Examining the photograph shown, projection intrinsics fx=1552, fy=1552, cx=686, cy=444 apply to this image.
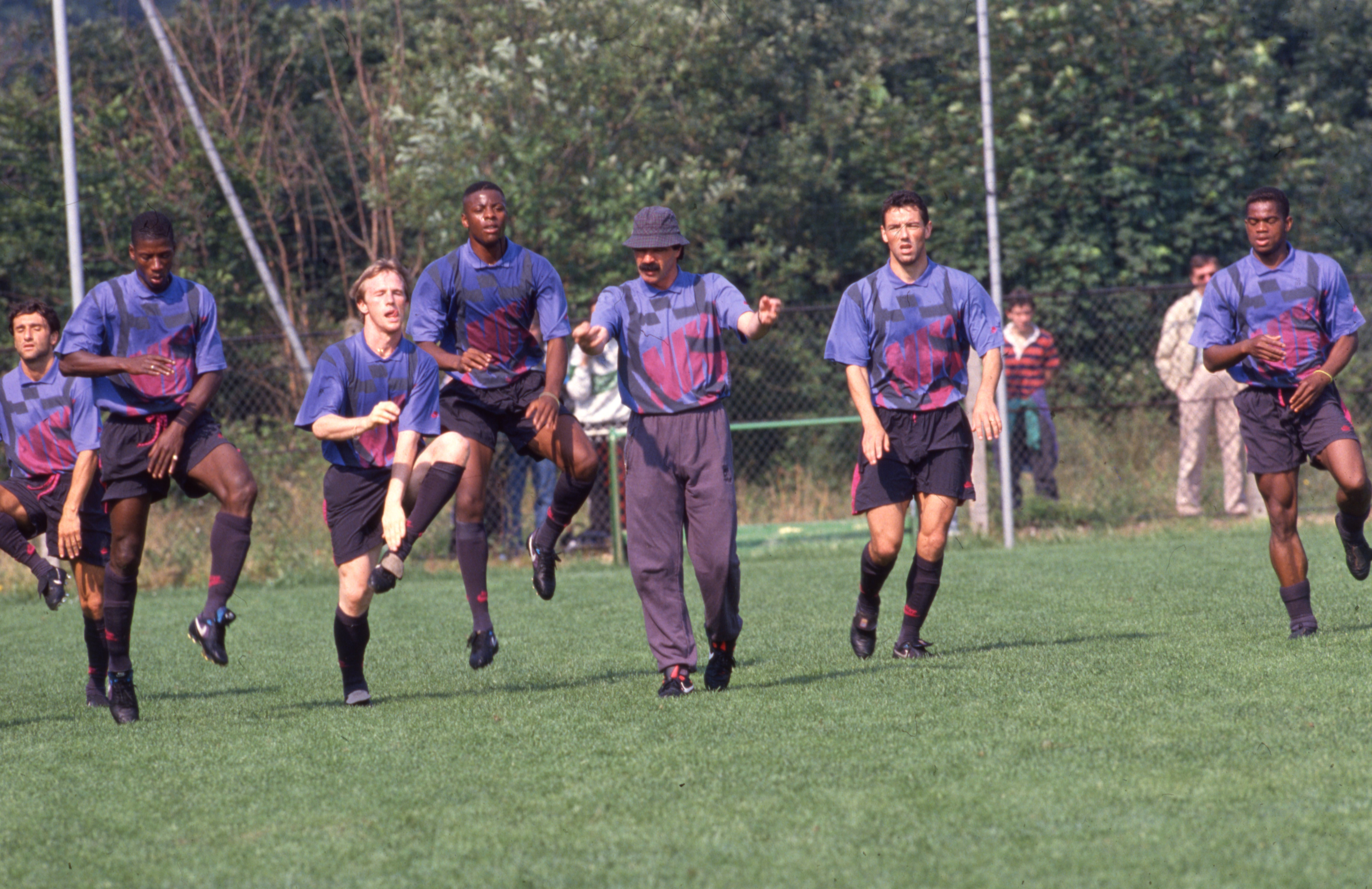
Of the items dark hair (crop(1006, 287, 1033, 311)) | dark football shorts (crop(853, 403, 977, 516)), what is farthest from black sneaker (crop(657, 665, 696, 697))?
dark hair (crop(1006, 287, 1033, 311))

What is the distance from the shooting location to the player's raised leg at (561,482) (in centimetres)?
702

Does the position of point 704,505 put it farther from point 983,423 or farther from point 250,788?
point 250,788

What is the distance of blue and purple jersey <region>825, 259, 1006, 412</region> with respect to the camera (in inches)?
273

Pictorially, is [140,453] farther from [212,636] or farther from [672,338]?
[672,338]

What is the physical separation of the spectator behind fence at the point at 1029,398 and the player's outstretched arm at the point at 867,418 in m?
6.53

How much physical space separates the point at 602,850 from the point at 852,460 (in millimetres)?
11362

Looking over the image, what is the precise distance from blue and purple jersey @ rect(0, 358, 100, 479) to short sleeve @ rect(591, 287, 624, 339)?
10.5 feet

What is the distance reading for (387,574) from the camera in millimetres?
6270

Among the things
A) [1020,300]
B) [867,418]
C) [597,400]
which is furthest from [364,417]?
[1020,300]

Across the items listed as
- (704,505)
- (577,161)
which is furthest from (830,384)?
(704,505)

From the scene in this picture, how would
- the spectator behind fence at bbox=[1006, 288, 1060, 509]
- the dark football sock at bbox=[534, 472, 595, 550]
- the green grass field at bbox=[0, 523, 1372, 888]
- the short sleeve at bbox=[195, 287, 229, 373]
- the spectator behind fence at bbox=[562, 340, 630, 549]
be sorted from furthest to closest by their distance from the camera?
1. the spectator behind fence at bbox=[1006, 288, 1060, 509]
2. the spectator behind fence at bbox=[562, 340, 630, 549]
3. the dark football sock at bbox=[534, 472, 595, 550]
4. the short sleeve at bbox=[195, 287, 229, 373]
5. the green grass field at bbox=[0, 523, 1372, 888]

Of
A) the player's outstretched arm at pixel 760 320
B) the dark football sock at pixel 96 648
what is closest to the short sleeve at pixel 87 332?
the dark football sock at pixel 96 648

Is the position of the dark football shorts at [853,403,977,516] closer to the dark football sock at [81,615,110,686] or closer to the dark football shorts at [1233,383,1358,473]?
the dark football shorts at [1233,383,1358,473]

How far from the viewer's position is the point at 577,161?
1631 cm
